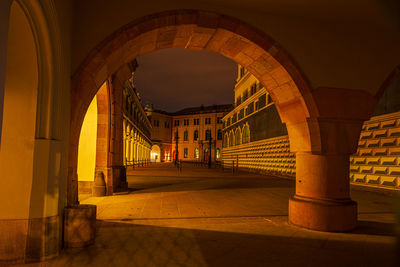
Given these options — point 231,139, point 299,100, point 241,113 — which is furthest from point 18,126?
point 231,139

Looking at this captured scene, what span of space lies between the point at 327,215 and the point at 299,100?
7.15ft

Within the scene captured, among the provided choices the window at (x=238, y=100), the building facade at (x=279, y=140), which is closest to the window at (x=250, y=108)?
the building facade at (x=279, y=140)

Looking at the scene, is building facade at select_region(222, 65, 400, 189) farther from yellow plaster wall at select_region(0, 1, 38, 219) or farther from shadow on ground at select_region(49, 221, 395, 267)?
yellow plaster wall at select_region(0, 1, 38, 219)

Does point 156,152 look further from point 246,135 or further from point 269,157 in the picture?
point 269,157

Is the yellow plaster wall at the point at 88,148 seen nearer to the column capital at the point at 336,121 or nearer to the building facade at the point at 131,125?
the column capital at the point at 336,121

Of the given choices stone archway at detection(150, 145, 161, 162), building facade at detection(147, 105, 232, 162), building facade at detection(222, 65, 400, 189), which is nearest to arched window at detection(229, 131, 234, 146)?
building facade at detection(222, 65, 400, 189)

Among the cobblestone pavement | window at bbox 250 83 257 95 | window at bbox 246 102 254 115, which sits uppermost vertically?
window at bbox 250 83 257 95

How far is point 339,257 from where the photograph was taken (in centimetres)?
374

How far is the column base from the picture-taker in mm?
4949

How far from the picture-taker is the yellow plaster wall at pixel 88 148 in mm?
9195

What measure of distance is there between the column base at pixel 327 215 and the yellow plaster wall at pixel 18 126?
4484 mm

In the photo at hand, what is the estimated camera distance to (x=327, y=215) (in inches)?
195

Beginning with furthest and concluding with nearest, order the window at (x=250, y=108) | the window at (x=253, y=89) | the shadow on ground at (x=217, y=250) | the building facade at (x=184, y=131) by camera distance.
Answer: the building facade at (x=184, y=131)
the window at (x=250, y=108)
the window at (x=253, y=89)
the shadow on ground at (x=217, y=250)

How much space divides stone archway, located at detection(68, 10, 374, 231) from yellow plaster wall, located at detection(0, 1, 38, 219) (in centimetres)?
103
